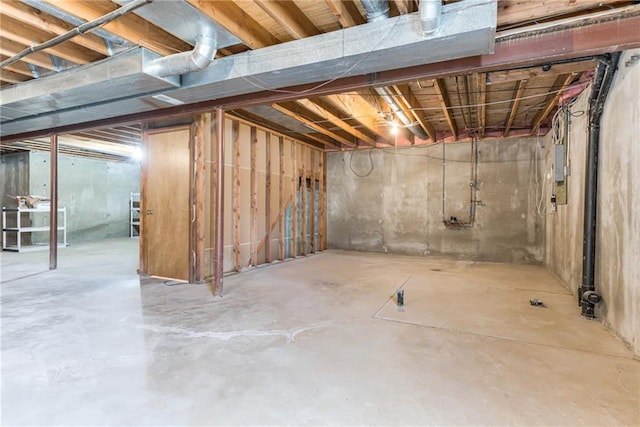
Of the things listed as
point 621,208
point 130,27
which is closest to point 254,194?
point 130,27

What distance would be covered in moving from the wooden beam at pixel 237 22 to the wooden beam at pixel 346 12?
78cm

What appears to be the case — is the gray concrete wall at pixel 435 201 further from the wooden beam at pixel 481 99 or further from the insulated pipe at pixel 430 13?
the insulated pipe at pixel 430 13

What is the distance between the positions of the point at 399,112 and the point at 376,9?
8.40 ft

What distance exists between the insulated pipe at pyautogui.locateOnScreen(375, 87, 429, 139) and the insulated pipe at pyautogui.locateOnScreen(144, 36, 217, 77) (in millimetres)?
1816

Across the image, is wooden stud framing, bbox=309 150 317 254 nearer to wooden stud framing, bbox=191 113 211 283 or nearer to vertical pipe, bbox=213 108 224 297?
wooden stud framing, bbox=191 113 211 283

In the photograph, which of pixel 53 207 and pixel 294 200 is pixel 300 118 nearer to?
pixel 294 200

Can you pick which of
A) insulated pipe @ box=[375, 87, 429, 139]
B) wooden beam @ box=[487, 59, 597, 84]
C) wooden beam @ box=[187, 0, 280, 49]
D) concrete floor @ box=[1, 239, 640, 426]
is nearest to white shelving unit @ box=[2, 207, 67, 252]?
concrete floor @ box=[1, 239, 640, 426]

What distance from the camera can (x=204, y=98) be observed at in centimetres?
374

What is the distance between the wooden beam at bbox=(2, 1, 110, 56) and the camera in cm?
259

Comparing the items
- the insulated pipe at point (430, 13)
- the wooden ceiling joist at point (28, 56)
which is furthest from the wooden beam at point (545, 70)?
the wooden ceiling joist at point (28, 56)

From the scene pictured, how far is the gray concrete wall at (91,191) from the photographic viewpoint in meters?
8.70

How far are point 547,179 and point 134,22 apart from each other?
6327 mm

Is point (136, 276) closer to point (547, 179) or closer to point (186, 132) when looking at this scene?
point (186, 132)

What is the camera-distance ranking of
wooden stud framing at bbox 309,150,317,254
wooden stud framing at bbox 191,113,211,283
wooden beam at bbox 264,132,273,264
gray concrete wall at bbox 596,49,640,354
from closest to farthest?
gray concrete wall at bbox 596,49,640,354 → wooden stud framing at bbox 191,113,211,283 → wooden beam at bbox 264,132,273,264 → wooden stud framing at bbox 309,150,317,254
